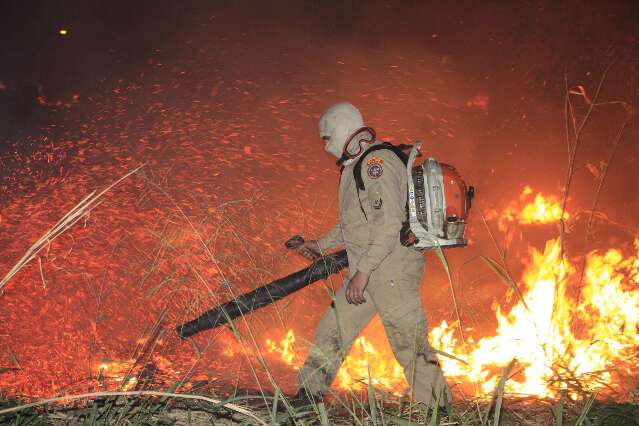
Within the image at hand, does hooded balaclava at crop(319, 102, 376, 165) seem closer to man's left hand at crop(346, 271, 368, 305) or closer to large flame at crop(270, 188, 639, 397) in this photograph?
man's left hand at crop(346, 271, 368, 305)

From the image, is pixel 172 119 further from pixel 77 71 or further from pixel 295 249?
pixel 295 249

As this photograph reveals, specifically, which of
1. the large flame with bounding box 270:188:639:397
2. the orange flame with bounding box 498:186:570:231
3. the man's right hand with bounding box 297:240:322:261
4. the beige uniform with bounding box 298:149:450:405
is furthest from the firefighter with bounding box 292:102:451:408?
the orange flame with bounding box 498:186:570:231

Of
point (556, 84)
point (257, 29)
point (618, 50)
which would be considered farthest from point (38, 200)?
point (618, 50)

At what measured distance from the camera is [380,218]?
10.8 feet

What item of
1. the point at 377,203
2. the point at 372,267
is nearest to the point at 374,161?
the point at 377,203

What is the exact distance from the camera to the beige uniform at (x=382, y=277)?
3.29 metres

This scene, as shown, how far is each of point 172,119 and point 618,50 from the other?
661cm

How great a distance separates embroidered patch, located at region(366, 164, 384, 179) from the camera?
3.30 metres

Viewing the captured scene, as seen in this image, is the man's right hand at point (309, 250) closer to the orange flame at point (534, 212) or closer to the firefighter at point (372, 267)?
the firefighter at point (372, 267)

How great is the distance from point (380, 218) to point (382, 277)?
1.17 feet

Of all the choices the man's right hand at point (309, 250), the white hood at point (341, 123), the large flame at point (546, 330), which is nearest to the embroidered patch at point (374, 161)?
the white hood at point (341, 123)

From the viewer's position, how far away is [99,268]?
689cm

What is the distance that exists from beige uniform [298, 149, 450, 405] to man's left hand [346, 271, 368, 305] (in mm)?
43

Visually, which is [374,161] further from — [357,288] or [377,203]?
[357,288]
